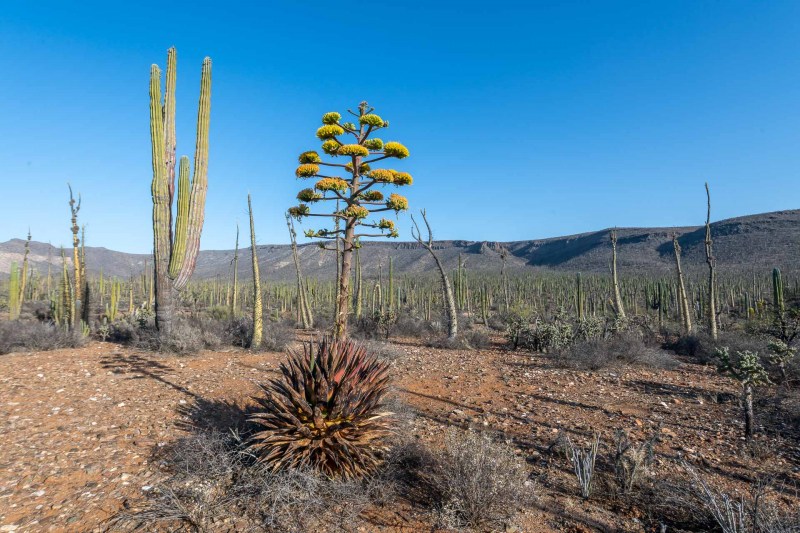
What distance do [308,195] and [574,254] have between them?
113 meters

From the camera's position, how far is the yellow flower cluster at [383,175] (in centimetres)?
471

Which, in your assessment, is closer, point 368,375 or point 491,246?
point 368,375

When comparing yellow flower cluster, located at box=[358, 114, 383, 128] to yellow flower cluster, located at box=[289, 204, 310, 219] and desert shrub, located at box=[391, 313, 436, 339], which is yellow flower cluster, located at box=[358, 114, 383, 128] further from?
desert shrub, located at box=[391, 313, 436, 339]

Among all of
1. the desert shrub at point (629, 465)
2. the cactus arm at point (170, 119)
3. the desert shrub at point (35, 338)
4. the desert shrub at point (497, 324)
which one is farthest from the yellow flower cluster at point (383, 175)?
the desert shrub at point (497, 324)

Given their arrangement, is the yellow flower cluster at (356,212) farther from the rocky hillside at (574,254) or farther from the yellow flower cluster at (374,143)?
the rocky hillside at (574,254)

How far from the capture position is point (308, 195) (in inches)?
191

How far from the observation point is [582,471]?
13.6 ft

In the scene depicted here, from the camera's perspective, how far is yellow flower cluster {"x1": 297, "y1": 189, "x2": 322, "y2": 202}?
16.0 ft

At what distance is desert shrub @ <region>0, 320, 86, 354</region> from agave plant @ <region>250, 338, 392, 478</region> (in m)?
9.74

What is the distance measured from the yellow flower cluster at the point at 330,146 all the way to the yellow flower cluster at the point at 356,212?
2.48 ft

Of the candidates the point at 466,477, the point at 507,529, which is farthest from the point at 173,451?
the point at 507,529

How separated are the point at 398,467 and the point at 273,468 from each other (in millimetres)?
1316

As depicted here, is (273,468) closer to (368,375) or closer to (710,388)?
(368,375)

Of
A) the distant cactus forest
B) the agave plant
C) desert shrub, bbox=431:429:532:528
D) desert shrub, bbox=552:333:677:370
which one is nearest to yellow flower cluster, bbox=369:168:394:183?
the distant cactus forest
